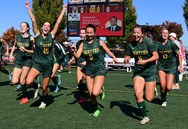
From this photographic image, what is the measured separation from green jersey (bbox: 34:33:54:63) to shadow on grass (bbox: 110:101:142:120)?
2212mm

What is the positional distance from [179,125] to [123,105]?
106 inches

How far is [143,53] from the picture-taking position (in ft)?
24.5

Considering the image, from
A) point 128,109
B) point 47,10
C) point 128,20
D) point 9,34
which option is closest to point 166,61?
point 128,109

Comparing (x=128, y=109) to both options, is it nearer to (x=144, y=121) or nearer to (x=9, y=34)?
(x=144, y=121)

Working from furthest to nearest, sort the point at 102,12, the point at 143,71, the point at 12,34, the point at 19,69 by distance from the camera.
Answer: the point at 12,34 < the point at 102,12 < the point at 19,69 < the point at 143,71

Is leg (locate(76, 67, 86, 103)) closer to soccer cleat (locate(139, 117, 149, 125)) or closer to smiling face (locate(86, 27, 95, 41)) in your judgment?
smiling face (locate(86, 27, 95, 41))

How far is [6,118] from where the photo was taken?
7.34 m

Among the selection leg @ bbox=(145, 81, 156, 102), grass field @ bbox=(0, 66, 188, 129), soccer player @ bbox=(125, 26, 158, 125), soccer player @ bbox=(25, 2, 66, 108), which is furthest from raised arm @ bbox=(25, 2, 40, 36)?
leg @ bbox=(145, 81, 156, 102)

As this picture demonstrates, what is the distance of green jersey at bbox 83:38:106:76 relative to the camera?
7.76m

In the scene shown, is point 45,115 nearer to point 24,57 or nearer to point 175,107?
point 24,57

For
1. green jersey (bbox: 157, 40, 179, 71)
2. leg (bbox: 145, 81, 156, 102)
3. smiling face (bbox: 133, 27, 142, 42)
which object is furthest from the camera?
green jersey (bbox: 157, 40, 179, 71)

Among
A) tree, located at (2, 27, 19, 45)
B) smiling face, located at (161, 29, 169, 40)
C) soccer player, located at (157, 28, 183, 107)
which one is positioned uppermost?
tree, located at (2, 27, 19, 45)

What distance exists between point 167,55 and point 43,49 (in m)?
3.36

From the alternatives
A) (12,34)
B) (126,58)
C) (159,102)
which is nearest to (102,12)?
(159,102)
